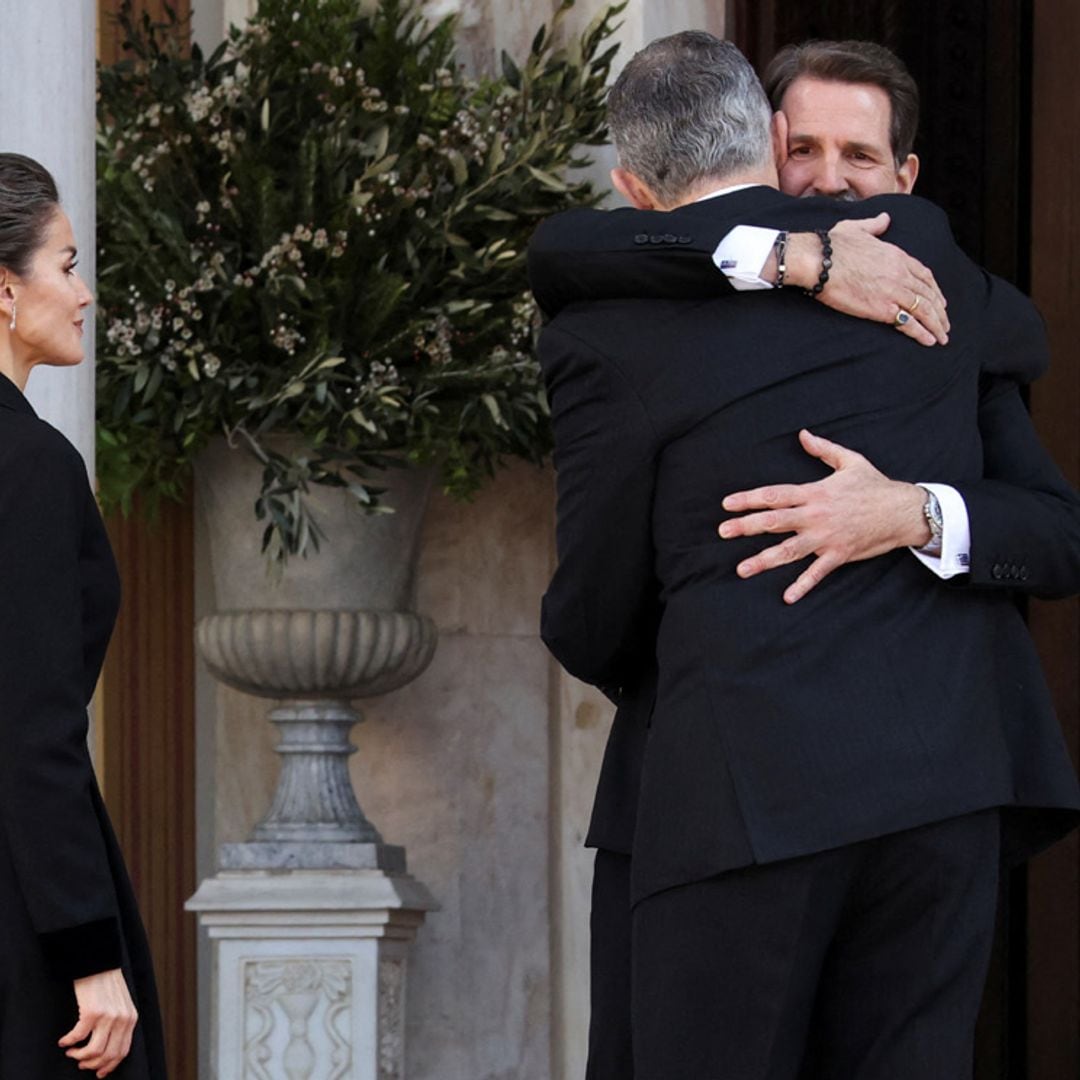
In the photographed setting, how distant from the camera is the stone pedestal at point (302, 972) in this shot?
13.2 feet

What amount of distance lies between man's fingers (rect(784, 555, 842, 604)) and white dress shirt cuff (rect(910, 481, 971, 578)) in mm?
109

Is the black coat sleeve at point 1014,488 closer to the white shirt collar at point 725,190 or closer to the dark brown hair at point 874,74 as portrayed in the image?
the white shirt collar at point 725,190

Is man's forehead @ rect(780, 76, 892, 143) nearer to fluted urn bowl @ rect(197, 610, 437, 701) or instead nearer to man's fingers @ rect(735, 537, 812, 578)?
man's fingers @ rect(735, 537, 812, 578)

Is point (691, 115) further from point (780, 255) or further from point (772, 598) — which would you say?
point (772, 598)

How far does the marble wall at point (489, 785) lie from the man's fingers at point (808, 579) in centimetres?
213

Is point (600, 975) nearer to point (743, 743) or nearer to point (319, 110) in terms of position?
point (743, 743)

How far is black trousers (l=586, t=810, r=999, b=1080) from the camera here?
7.53ft

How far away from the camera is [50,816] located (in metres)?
2.32

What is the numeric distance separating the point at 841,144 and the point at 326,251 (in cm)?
125

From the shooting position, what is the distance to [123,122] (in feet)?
13.7

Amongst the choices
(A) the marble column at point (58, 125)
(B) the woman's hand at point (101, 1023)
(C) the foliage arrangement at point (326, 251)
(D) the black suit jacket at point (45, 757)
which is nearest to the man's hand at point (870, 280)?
(D) the black suit jacket at point (45, 757)

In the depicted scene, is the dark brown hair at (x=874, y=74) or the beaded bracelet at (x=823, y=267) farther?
the dark brown hair at (x=874, y=74)

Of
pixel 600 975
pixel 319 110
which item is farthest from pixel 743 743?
pixel 319 110

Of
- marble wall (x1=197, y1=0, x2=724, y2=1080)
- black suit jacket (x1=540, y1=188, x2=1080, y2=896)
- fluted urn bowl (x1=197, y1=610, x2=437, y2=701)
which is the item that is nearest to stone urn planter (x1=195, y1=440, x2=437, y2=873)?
fluted urn bowl (x1=197, y1=610, x2=437, y2=701)
